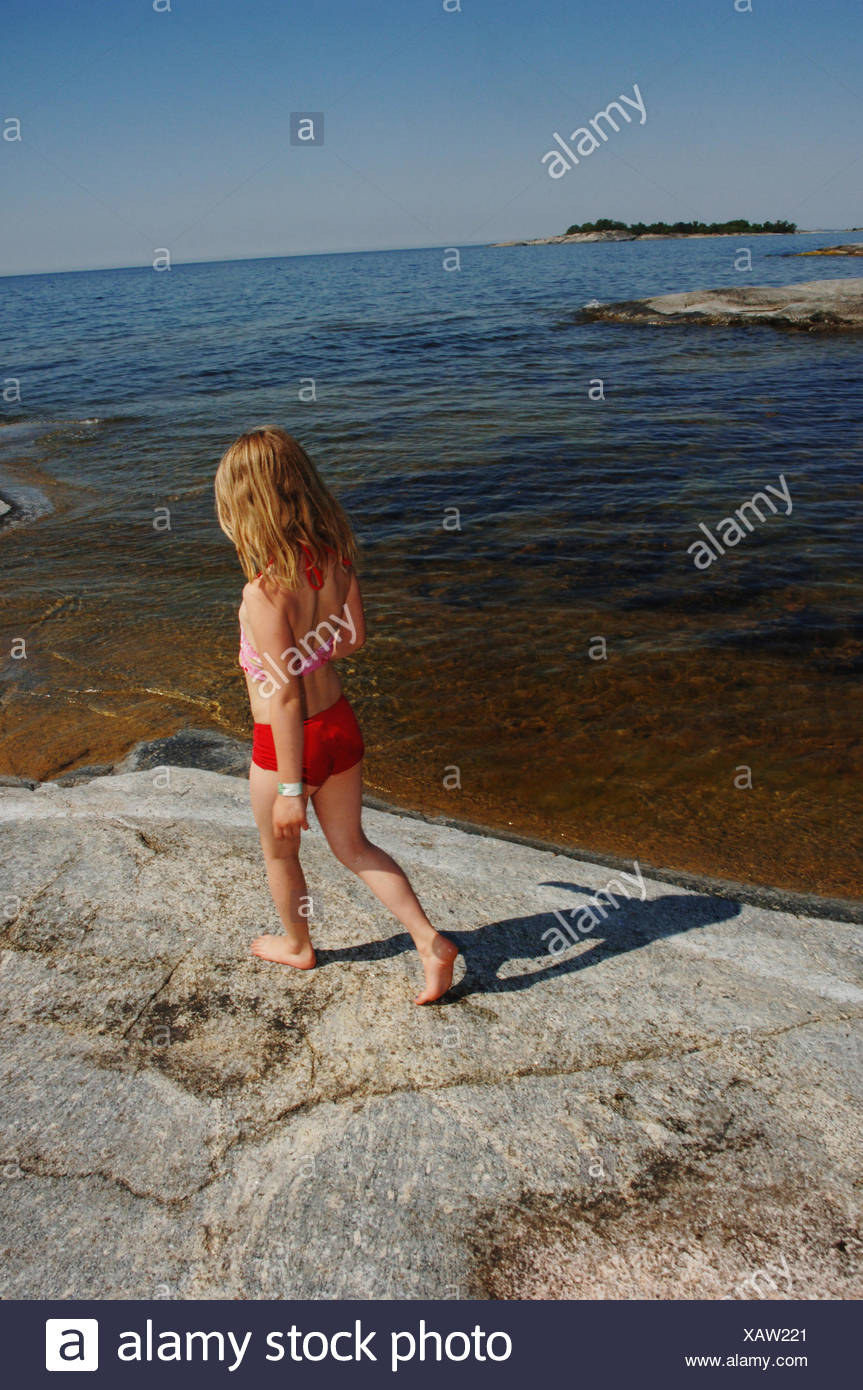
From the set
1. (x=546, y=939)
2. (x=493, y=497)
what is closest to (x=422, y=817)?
(x=546, y=939)

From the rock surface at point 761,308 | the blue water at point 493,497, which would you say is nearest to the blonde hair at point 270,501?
the blue water at point 493,497

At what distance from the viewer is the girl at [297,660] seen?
→ 2.50 meters

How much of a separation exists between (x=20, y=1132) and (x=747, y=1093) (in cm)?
223

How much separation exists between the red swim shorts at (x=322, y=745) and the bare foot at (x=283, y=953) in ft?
2.48

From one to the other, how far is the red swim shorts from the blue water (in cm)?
213

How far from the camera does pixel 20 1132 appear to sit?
8.01 feet

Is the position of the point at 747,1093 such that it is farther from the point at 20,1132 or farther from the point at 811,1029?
the point at 20,1132

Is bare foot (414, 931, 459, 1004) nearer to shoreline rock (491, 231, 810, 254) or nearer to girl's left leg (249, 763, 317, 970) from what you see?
girl's left leg (249, 763, 317, 970)

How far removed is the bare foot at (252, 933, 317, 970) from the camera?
3107 millimetres

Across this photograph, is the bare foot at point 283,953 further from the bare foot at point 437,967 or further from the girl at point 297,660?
the bare foot at point 437,967

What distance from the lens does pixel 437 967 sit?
9.55 ft

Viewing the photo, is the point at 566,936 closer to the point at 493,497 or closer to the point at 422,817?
the point at 422,817

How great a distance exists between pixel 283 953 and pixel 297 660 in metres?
1.23

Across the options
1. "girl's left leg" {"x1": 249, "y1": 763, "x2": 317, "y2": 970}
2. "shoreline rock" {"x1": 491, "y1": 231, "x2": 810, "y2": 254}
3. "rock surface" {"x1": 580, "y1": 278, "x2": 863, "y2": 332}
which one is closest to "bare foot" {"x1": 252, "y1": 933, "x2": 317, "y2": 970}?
"girl's left leg" {"x1": 249, "y1": 763, "x2": 317, "y2": 970}
